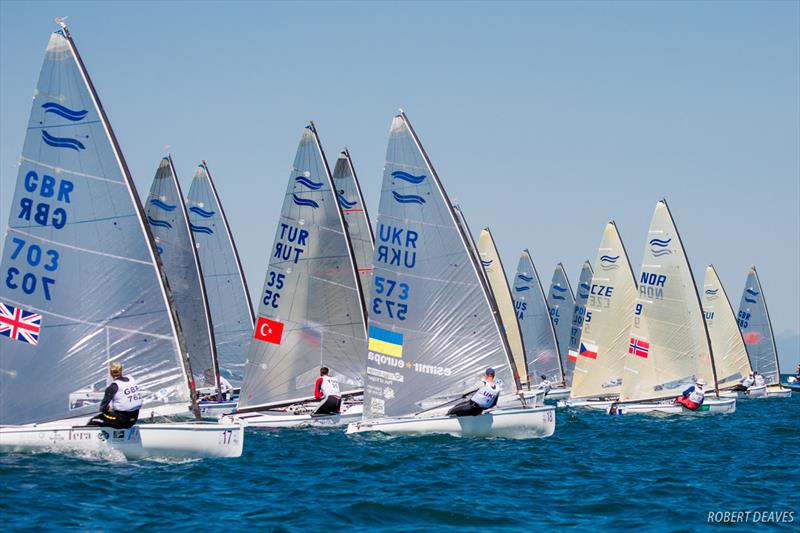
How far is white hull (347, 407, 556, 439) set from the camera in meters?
24.6

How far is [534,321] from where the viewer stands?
58.3 metres

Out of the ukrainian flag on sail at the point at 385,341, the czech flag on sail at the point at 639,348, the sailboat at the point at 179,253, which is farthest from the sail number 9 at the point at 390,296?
the czech flag on sail at the point at 639,348

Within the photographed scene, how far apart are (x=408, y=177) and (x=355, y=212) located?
9.14 metres

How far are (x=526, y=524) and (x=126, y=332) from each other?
9131 mm

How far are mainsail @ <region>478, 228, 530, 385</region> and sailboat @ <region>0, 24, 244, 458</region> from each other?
1151 inches

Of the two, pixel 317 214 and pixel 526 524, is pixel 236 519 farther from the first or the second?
pixel 317 214

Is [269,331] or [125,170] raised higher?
[125,170]

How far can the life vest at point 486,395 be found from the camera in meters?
24.5

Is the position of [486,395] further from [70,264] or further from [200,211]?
[200,211]

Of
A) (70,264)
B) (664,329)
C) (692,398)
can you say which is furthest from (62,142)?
(664,329)

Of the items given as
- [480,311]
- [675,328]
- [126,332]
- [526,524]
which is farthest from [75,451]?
[675,328]

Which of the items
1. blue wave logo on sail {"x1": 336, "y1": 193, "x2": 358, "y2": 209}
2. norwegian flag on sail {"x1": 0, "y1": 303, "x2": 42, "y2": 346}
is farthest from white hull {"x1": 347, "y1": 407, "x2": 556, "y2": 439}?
blue wave logo on sail {"x1": 336, "y1": 193, "x2": 358, "y2": 209}

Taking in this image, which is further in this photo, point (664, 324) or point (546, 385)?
point (546, 385)

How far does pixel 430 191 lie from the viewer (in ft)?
86.0
